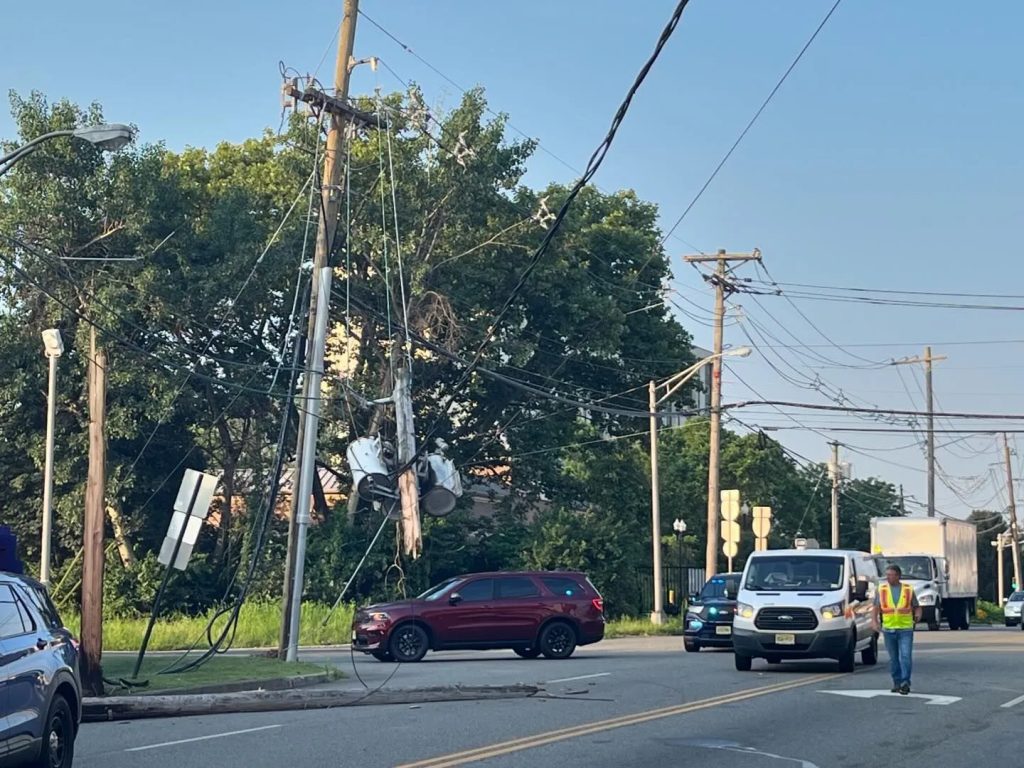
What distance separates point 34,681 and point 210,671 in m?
11.0

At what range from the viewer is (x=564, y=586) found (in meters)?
26.3

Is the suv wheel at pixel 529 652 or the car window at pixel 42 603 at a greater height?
the car window at pixel 42 603

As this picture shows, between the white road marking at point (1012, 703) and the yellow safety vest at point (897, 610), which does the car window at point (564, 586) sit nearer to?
the yellow safety vest at point (897, 610)

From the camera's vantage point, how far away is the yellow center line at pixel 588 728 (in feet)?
37.8

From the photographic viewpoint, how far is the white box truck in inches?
1646

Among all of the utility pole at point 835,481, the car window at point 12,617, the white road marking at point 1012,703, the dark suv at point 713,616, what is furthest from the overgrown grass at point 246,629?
the utility pole at point 835,481

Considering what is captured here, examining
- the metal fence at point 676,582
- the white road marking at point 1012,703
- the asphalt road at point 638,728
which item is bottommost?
the asphalt road at point 638,728

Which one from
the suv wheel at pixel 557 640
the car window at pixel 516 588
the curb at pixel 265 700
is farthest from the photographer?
the suv wheel at pixel 557 640

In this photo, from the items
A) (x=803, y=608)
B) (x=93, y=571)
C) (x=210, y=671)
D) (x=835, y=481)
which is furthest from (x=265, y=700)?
(x=835, y=481)

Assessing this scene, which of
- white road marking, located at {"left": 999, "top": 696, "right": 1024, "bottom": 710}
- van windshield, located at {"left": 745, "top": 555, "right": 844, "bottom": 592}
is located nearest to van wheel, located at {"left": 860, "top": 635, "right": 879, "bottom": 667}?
van windshield, located at {"left": 745, "top": 555, "right": 844, "bottom": 592}

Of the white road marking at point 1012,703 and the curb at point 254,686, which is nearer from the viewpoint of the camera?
the white road marking at point 1012,703

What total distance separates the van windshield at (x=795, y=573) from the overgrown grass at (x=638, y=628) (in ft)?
50.7

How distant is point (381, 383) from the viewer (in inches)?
1524

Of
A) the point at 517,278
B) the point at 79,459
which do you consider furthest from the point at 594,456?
the point at 79,459
